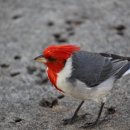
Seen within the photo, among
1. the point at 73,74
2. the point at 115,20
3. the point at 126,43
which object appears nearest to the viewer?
the point at 73,74

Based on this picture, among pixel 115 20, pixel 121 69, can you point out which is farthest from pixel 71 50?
pixel 115 20

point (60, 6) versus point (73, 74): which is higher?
point (73, 74)

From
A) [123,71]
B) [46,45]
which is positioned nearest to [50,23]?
[46,45]

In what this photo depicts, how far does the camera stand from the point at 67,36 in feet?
22.3

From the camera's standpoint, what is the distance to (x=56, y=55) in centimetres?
460

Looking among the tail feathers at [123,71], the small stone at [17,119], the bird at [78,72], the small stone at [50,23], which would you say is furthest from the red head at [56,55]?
the small stone at [50,23]

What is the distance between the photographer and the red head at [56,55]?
4.60 metres

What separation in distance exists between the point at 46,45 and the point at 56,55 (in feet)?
6.73

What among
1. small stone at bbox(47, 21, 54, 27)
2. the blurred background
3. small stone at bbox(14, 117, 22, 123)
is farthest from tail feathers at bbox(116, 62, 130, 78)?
small stone at bbox(47, 21, 54, 27)

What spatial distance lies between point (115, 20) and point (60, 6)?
0.91 m

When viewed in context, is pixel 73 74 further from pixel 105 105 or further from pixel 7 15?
pixel 7 15

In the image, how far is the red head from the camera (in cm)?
460

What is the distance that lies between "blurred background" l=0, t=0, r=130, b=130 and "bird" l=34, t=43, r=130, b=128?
0.39m

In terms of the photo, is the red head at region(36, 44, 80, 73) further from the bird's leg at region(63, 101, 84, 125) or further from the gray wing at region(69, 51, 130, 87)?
the bird's leg at region(63, 101, 84, 125)
